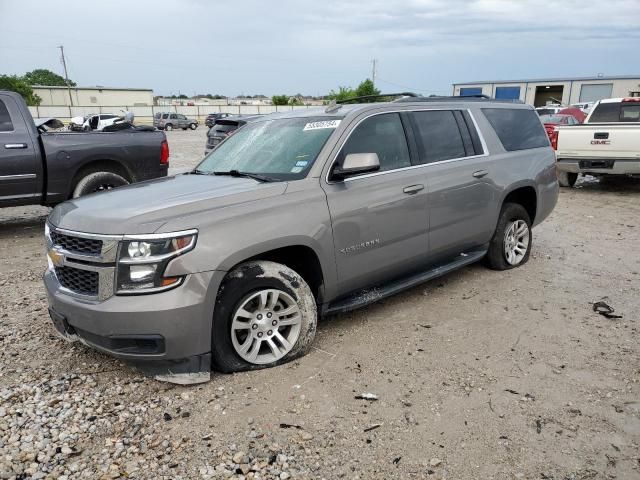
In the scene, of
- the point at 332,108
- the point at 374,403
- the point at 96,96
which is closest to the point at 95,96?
the point at 96,96

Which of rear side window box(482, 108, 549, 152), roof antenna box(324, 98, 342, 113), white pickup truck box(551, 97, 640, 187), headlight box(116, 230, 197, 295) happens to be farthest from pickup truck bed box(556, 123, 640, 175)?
headlight box(116, 230, 197, 295)

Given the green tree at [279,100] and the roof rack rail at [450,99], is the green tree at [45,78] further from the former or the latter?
the roof rack rail at [450,99]

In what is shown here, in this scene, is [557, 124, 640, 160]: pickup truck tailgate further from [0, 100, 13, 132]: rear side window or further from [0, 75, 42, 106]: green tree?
[0, 75, 42, 106]: green tree

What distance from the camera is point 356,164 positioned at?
3.68 metres

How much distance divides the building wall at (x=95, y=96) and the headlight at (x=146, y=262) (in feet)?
235

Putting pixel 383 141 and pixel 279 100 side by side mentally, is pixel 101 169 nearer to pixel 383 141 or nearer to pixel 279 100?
pixel 383 141

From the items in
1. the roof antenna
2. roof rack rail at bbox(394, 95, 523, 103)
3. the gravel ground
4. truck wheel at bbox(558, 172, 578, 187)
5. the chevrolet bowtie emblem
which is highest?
roof rack rail at bbox(394, 95, 523, 103)

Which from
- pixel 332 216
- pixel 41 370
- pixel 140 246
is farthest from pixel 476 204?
pixel 41 370

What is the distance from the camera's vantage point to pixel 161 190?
3.69 m

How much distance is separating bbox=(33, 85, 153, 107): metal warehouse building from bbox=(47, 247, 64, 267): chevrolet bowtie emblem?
70751 millimetres

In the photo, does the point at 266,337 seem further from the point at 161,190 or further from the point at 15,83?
the point at 15,83

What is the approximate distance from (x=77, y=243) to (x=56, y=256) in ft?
0.89

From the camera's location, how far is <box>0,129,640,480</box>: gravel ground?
2.62m

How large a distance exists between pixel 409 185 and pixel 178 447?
2.59 metres
